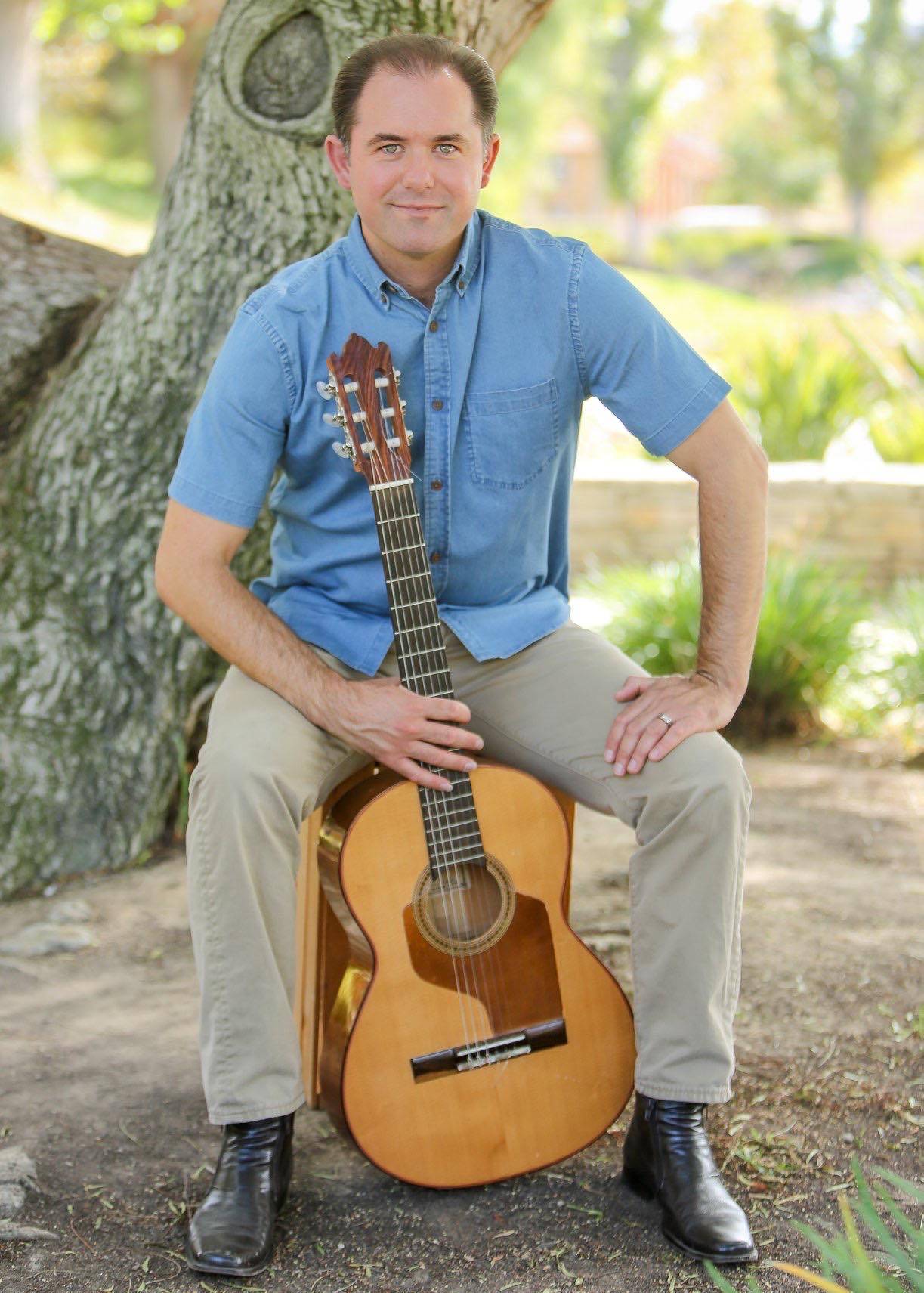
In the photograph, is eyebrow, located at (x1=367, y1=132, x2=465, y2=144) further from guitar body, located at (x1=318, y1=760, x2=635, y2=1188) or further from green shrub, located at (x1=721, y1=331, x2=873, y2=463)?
green shrub, located at (x1=721, y1=331, x2=873, y2=463)

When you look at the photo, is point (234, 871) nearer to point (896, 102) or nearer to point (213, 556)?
point (213, 556)

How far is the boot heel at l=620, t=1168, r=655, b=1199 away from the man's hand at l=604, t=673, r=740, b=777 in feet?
2.36

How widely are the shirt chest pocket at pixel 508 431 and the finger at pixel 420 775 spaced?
59 centimetres

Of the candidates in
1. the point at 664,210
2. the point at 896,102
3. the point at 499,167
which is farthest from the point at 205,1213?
the point at 664,210

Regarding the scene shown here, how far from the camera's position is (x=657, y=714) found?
2.54 meters

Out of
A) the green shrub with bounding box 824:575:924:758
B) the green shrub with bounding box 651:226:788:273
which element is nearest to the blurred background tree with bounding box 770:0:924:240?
the green shrub with bounding box 651:226:788:273

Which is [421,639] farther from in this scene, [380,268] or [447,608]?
[380,268]

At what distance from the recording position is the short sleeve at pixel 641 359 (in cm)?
262

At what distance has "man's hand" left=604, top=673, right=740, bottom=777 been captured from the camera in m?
2.49

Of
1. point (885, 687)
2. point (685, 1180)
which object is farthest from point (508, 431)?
point (885, 687)

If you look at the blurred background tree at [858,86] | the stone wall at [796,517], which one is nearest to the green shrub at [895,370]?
the stone wall at [796,517]

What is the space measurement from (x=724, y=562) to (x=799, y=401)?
5.50m

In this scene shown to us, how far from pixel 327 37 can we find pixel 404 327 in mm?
1146

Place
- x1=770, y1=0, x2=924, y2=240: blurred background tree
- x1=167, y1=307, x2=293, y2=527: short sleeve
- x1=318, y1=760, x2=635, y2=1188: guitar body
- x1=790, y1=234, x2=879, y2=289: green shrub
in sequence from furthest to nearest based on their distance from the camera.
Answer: x1=770, y1=0, x2=924, y2=240: blurred background tree
x1=790, y1=234, x2=879, y2=289: green shrub
x1=167, y1=307, x2=293, y2=527: short sleeve
x1=318, y1=760, x2=635, y2=1188: guitar body
